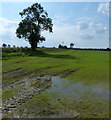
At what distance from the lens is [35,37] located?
5338cm

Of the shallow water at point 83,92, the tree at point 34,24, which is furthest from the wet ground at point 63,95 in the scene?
the tree at point 34,24

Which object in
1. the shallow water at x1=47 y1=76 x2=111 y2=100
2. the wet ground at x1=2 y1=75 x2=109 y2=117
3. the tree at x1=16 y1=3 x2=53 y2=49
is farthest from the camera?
the tree at x1=16 y1=3 x2=53 y2=49

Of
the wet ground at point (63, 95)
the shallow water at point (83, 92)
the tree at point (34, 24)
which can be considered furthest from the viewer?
the tree at point (34, 24)

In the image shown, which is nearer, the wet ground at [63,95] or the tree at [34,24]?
the wet ground at [63,95]

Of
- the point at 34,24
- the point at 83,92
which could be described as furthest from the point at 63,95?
the point at 34,24

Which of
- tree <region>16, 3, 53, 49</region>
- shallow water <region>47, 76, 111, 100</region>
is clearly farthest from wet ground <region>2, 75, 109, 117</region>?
tree <region>16, 3, 53, 49</region>

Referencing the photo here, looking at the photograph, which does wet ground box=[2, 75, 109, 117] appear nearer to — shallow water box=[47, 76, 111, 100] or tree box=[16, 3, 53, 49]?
shallow water box=[47, 76, 111, 100]

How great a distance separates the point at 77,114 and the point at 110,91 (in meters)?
4.40

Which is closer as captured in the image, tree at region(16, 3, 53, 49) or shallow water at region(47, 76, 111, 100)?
shallow water at region(47, 76, 111, 100)

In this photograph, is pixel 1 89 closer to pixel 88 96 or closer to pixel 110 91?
pixel 88 96

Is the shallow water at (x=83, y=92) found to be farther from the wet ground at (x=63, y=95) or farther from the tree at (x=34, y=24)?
the tree at (x=34, y=24)

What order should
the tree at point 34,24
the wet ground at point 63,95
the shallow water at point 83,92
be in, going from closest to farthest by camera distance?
the wet ground at point 63,95, the shallow water at point 83,92, the tree at point 34,24

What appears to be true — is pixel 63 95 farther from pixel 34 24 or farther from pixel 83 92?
pixel 34 24

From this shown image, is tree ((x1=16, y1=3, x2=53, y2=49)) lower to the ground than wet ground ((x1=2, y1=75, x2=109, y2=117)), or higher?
higher
